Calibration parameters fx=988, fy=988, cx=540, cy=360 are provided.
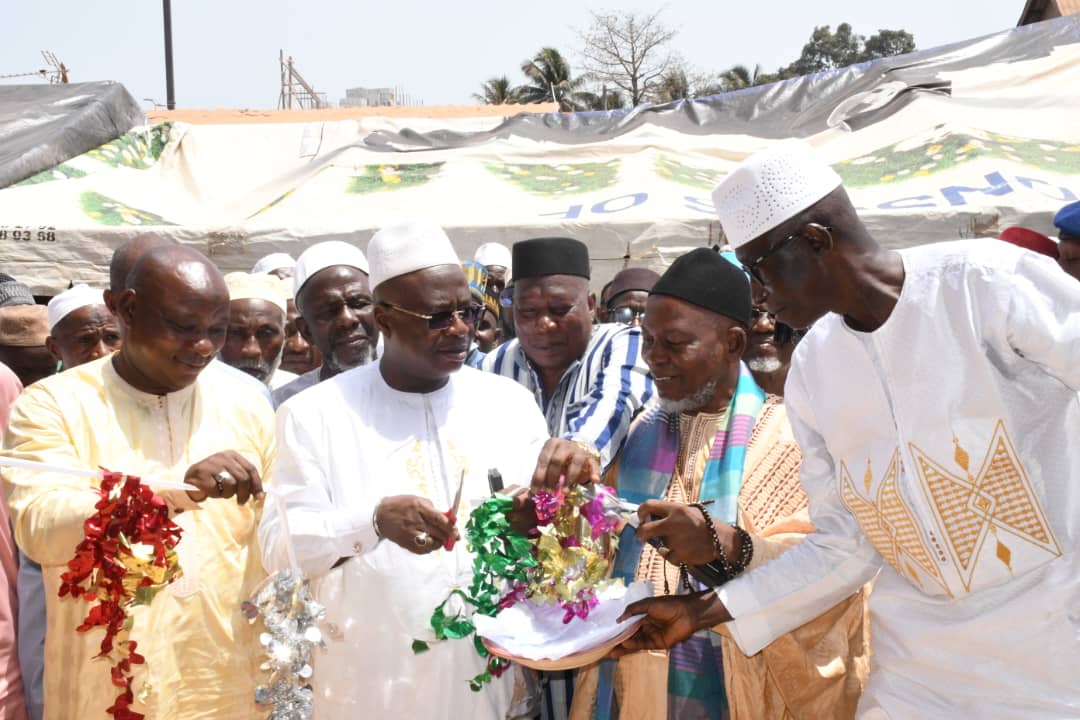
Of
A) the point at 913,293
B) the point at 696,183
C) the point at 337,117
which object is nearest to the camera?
the point at 913,293

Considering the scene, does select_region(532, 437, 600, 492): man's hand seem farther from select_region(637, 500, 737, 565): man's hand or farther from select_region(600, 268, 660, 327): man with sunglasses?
select_region(600, 268, 660, 327): man with sunglasses

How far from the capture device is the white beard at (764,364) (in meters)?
5.26

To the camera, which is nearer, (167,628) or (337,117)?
(167,628)

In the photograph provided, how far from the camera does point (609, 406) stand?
3799 mm

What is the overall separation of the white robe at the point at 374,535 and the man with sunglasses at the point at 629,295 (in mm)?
2986

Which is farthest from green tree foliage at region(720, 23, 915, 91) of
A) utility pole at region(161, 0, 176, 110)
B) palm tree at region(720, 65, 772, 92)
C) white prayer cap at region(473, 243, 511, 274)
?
white prayer cap at region(473, 243, 511, 274)

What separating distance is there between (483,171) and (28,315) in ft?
14.5

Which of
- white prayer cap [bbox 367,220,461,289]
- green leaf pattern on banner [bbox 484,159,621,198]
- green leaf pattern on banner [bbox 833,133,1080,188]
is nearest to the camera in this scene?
white prayer cap [bbox 367,220,461,289]

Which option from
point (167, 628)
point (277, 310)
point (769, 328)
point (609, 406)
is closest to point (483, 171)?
point (277, 310)

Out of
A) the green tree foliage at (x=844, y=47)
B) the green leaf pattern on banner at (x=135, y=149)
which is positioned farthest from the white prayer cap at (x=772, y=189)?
the green tree foliage at (x=844, y=47)

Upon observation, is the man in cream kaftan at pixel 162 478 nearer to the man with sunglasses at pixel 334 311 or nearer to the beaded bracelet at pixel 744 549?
the man with sunglasses at pixel 334 311

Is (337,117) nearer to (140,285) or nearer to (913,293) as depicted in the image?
(140,285)

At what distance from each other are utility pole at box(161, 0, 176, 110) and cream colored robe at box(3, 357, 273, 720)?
23308mm

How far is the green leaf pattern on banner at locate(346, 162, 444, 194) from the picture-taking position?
8984 millimetres
